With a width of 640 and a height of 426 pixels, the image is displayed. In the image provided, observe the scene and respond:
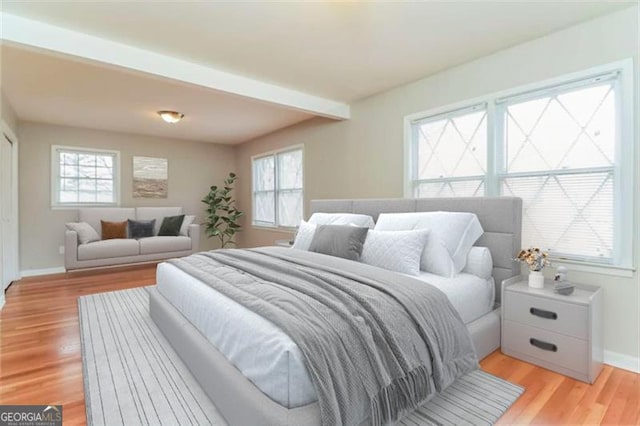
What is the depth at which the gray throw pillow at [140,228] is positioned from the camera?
544 cm

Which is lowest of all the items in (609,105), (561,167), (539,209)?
(539,209)

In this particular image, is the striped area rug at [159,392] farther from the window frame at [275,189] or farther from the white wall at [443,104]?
the window frame at [275,189]

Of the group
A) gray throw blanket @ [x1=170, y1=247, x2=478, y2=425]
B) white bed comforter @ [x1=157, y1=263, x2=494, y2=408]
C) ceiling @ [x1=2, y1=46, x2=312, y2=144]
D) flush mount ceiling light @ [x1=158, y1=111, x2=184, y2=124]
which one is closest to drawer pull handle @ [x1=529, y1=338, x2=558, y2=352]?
white bed comforter @ [x1=157, y1=263, x2=494, y2=408]

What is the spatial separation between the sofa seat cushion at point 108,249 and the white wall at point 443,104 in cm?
223

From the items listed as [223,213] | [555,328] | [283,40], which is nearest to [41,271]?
[223,213]

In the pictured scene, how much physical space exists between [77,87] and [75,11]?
65.8 inches

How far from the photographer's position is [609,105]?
2.26 meters

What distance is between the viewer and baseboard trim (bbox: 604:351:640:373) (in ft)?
6.97

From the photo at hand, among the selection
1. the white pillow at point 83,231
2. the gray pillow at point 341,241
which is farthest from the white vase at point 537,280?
the white pillow at point 83,231

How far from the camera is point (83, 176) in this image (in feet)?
18.3

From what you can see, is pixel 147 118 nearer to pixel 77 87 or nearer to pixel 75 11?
pixel 77 87

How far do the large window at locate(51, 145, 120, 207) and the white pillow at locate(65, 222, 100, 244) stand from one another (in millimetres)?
784

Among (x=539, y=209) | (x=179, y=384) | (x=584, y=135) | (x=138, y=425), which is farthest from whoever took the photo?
(x=539, y=209)

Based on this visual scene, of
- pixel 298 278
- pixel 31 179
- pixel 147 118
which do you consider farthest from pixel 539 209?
pixel 31 179
